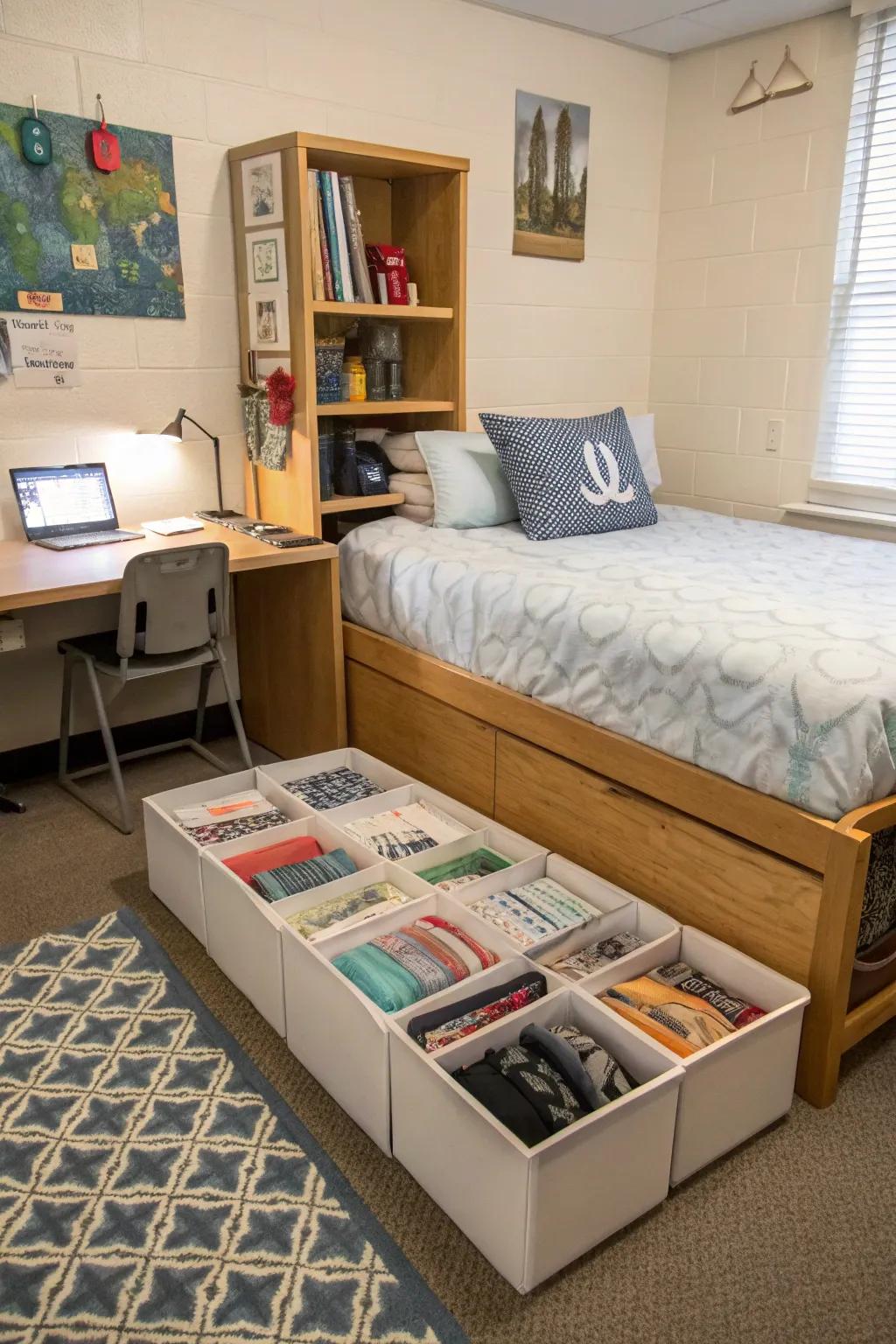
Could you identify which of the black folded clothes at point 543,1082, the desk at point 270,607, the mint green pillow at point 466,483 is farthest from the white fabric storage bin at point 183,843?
the mint green pillow at point 466,483

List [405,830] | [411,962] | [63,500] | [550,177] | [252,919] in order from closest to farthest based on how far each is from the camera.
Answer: [411,962]
[252,919]
[405,830]
[63,500]
[550,177]

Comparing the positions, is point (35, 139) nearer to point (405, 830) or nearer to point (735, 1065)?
point (405, 830)

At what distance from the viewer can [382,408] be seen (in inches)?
117

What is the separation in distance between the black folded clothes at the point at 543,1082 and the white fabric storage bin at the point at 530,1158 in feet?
0.13

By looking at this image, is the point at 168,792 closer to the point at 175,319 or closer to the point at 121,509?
the point at 121,509

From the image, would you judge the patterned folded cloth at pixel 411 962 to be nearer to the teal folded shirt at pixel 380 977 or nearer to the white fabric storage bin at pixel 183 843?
the teal folded shirt at pixel 380 977

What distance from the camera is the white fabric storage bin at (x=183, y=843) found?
2105 millimetres

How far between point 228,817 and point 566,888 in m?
0.80

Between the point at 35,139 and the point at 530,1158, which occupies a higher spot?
the point at 35,139

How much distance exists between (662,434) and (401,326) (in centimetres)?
131

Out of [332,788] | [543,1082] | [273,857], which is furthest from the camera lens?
[332,788]

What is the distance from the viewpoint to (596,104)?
3.57 meters

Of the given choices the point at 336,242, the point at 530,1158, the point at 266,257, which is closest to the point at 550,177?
the point at 336,242

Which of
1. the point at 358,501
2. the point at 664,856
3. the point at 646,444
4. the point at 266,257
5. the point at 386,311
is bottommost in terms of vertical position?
the point at 664,856
